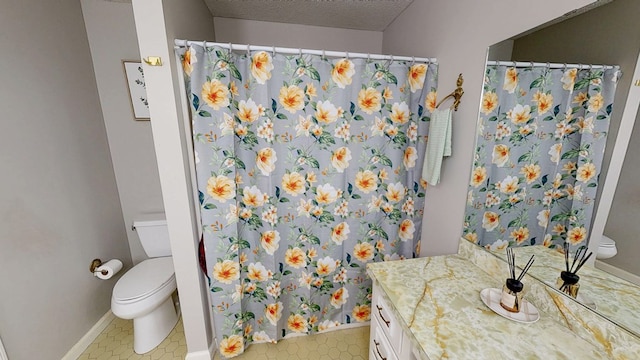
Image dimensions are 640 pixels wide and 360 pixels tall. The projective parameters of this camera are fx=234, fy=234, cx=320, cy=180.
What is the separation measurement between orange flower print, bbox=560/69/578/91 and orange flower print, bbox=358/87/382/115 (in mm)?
826

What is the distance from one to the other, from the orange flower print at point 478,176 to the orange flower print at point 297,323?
4.77 ft

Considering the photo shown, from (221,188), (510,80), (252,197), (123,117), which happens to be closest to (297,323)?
(252,197)

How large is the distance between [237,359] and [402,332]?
1.28m

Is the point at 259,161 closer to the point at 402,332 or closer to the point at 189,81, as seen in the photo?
the point at 189,81

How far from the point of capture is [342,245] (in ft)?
5.41

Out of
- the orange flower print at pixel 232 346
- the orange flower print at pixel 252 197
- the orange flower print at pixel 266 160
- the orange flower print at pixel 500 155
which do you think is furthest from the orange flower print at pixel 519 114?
the orange flower print at pixel 232 346

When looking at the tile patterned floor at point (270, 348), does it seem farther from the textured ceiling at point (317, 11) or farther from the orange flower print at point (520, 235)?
the textured ceiling at point (317, 11)

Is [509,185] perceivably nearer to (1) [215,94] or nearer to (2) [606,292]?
(2) [606,292]

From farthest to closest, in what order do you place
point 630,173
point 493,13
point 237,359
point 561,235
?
point 237,359
point 493,13
point 561,235
point 630,173

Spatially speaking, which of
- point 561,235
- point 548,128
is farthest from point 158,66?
point 561,235

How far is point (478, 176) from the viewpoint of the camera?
1.24 metres

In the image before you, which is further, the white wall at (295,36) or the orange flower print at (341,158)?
the white wall at (295,36)

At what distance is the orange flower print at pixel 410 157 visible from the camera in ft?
5.24

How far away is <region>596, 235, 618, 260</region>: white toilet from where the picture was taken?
30.2 inches
